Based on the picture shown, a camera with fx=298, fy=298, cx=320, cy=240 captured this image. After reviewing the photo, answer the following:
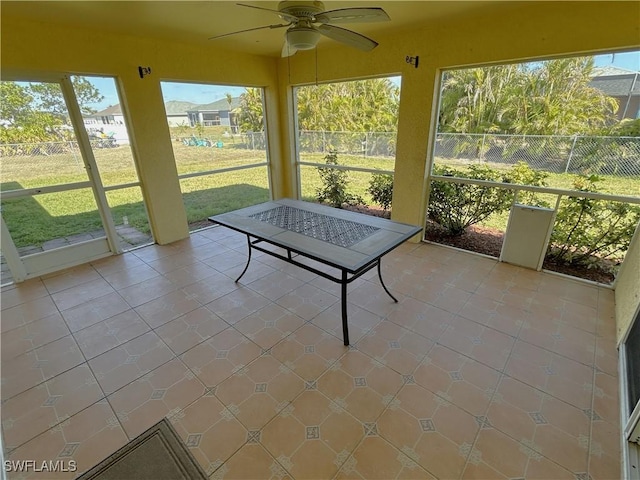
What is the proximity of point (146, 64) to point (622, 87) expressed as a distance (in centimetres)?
480

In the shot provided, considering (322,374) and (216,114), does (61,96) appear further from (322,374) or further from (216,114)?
(322,374)

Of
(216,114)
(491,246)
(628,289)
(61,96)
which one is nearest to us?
(628,289)

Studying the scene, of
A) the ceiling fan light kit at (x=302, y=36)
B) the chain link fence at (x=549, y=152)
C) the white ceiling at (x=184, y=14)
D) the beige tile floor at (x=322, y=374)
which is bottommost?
the beige tile floor at (x=322, y=374)

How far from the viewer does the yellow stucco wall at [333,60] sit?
2588 mm

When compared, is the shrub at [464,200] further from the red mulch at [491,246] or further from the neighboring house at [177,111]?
the neighboring house at [177,111]

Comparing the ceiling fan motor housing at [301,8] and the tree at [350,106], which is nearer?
the ceiling fan motor housing at [301,8]

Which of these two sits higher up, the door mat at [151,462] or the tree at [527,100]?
the tree at [527,100]

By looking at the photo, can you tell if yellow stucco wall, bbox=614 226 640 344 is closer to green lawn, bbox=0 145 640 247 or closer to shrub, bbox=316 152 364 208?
green lawn, bbox=0 145 640 247

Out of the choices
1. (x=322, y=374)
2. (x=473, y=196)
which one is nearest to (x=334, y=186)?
(x=473, y=196)

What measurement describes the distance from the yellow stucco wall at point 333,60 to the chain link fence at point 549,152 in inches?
15.2

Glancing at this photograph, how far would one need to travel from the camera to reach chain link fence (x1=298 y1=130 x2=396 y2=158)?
424 cm

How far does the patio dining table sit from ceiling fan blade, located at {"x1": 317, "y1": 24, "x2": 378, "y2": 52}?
1.37 metres

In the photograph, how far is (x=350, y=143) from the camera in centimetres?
464

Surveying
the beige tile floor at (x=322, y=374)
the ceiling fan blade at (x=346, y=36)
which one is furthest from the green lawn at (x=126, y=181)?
the ceiling fan blade at (x=346, y=36)
